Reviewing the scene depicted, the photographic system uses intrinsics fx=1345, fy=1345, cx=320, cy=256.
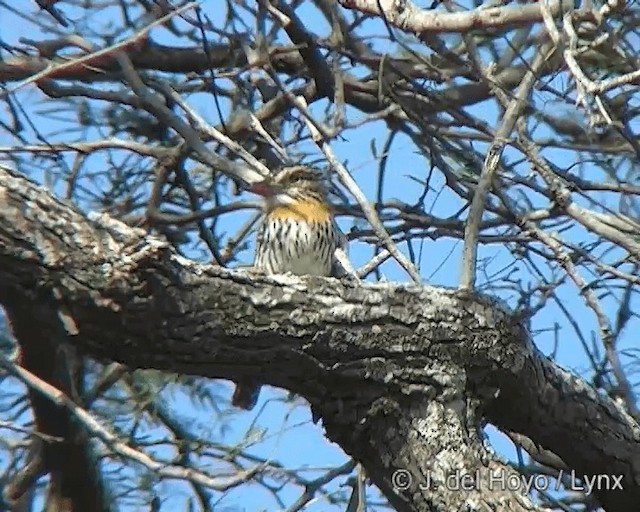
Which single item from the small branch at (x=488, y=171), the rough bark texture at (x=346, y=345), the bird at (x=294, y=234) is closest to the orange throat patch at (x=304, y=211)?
the bird at (x=294, y=234)

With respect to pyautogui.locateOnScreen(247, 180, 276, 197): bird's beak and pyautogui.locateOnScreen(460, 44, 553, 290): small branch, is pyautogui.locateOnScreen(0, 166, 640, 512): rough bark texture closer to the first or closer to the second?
pyautogui.locateOnScreen(460, 44, 553, 290): small branch

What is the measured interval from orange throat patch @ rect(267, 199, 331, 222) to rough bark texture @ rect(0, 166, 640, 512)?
1726 mm

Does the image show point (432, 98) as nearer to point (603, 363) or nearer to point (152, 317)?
point (603, 363)

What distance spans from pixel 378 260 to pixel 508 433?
0.71m

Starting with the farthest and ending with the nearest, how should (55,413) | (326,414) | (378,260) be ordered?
1. (378,260)
2. (55,413)
3. (326,414)

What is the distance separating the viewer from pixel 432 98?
4422mm

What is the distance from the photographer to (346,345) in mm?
2996

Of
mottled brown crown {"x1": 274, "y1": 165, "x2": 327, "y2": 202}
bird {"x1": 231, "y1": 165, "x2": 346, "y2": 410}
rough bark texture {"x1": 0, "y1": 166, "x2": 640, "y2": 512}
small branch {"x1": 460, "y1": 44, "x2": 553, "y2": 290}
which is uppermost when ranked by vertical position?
mottled brown crown {"x1": 274, "y1": 165, "x2": 327, "y2": 202}

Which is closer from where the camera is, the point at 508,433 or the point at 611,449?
the point at 611,449

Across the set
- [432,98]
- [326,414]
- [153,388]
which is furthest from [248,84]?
[326,414]

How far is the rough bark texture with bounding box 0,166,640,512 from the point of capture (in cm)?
267

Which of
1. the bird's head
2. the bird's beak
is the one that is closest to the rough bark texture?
the bird's beak

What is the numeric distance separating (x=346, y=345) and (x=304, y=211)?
2063 millimetres

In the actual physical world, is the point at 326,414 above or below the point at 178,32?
below
